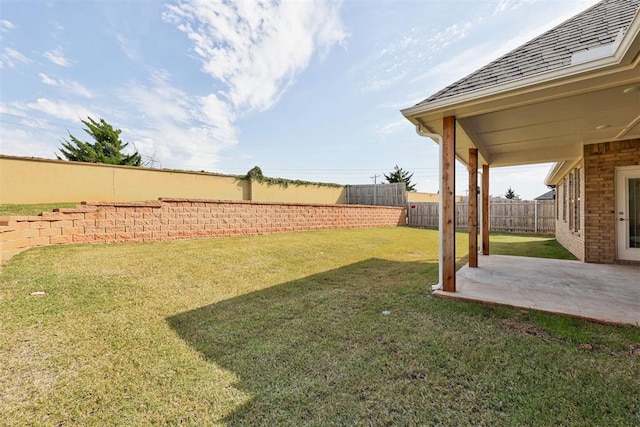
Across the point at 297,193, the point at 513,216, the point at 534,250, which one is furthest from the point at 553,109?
the point at 513,216

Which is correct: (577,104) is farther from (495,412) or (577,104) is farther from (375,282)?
(495,412)

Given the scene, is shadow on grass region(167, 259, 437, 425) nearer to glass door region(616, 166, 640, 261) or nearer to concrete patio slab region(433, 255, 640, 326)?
concrete patio slab region(433, 255, 640, 326)

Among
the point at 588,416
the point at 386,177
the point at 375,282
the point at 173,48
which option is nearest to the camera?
the point at 588,416

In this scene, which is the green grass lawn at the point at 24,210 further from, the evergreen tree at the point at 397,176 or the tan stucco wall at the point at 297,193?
the evergreen tree at the point at 397,176

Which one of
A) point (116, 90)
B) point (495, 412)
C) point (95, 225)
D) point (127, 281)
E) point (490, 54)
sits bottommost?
point (495, 412)

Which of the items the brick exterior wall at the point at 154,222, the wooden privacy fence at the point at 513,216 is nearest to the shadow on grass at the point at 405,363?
the brick exterior wall at the point at 154,222

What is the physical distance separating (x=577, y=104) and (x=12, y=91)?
1751 cm

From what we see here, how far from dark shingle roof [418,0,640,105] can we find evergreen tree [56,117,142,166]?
66.9 feet

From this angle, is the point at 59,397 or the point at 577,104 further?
the point at 577,104

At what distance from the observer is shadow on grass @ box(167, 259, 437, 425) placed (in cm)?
171

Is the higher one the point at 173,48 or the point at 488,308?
the point at 173,48

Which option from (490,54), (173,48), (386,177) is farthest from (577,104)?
(386,177)

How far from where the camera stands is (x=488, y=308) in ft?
11.1

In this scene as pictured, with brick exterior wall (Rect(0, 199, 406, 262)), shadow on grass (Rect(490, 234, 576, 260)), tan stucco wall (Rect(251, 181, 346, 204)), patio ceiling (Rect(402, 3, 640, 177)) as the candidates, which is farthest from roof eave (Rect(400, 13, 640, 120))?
tan stucco wall (Rect(251, 181, 346, 204))
